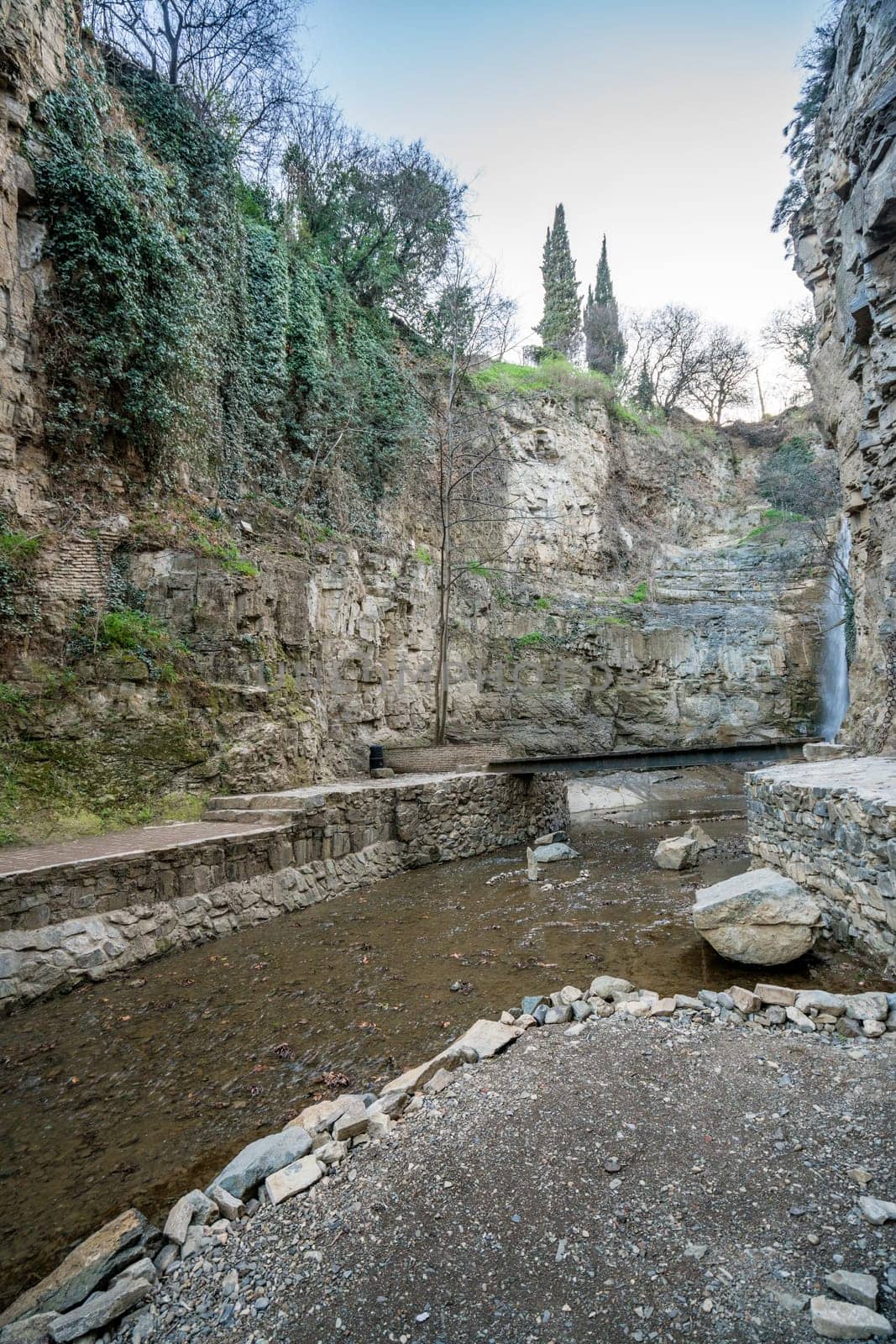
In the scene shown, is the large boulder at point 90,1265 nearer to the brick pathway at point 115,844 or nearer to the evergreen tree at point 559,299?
the brick pathway at point 115,844

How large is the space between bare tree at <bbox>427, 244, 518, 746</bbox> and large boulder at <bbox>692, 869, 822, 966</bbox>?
37.7 feet

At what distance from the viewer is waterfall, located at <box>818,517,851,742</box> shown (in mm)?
20938

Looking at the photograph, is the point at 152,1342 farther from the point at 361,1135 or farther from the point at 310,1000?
the point at 310,1000

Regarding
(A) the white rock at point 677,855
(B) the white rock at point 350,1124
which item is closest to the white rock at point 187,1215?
(B) the white rock at point 350,1124

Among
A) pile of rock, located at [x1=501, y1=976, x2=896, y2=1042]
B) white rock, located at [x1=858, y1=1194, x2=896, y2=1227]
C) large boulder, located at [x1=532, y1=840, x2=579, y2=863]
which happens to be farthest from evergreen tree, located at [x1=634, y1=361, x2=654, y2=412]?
white rock, located at [x1=858, y1=1194, x2=896, y2=1227]

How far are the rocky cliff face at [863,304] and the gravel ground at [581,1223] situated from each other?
357 inches

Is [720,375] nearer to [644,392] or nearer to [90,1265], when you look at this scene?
[644,392]

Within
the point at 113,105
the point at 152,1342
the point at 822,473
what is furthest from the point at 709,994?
the point at 822,473

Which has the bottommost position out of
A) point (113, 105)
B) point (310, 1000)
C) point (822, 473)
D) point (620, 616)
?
point (310, 1000)

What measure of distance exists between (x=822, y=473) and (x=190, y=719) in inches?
1159

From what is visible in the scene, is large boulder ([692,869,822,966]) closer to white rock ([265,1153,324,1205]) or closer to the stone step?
white rock ([265,1153,324,1205])

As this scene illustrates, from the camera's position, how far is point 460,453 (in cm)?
2078

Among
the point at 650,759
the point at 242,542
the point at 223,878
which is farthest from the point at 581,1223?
the point at 242,542

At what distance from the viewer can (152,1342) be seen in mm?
2219
